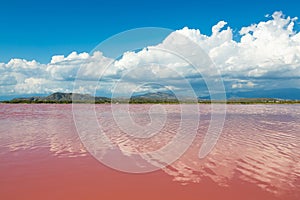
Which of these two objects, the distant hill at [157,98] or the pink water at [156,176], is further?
the distant hill at [157,98]

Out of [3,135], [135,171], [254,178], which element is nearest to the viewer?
[254,178]

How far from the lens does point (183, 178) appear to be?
826 cm

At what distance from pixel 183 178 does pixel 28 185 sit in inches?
159

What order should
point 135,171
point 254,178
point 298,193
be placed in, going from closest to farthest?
point 298,193, point 254,178, point 135,171

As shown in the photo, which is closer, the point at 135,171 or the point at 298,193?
the point at 298,193

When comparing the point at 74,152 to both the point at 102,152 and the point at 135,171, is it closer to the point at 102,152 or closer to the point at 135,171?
the point at 102,152

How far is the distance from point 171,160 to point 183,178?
2172mm

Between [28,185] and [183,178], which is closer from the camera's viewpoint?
[28,185]

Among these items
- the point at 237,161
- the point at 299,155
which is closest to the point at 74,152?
the point at 237,161

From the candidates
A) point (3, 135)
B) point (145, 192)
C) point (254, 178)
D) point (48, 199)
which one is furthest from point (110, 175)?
point (3, 135)

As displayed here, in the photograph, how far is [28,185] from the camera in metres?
7.41

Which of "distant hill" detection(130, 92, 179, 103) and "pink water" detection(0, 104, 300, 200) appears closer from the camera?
"pink water" detection(0, 104, 300, 200)

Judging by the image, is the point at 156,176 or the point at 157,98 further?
the point at 157,98

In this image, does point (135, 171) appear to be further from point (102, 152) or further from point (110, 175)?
point (102, 152)
